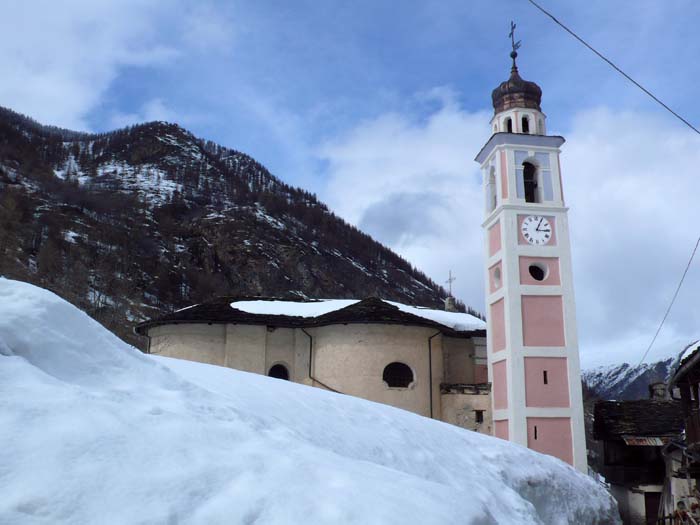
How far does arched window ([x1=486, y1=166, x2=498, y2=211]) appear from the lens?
26.3 m

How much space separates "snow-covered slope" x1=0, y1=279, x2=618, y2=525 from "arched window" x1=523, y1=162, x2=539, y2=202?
20163mm

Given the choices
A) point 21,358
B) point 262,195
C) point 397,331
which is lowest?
point 21,358

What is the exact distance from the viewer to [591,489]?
27.9 feet

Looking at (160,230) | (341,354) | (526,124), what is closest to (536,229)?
(526,124)

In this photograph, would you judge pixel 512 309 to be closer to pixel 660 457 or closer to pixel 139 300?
pixel 660 457

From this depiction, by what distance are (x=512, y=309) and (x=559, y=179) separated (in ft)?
18.2

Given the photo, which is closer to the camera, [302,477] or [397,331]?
[302,477]

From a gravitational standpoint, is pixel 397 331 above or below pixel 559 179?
below

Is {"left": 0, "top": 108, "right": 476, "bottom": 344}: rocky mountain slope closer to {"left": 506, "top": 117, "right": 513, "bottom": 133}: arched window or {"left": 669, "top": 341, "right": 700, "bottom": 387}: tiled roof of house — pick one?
{"left": 506, "top": 117, "right": 513, "bottom": 133}: arched window

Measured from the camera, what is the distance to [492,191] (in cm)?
2638

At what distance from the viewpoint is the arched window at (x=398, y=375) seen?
24.3 metres

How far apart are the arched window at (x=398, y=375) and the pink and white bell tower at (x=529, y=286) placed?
297cm

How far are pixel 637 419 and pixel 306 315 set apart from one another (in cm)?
1304

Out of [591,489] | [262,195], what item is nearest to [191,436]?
[591,489]
